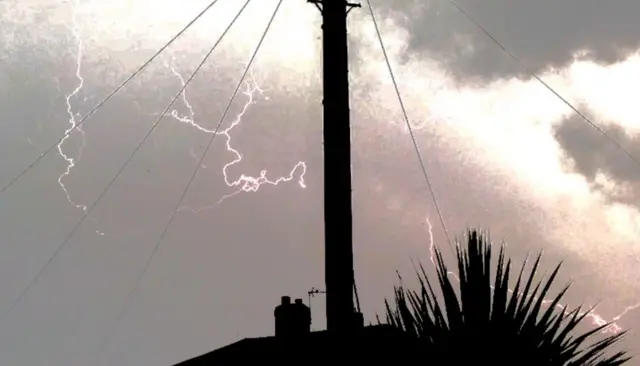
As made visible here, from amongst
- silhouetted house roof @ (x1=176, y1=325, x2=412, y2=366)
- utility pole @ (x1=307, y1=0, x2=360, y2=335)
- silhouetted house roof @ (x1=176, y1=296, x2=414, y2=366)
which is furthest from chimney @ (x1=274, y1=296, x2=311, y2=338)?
utility pole @ (x1=307, y1=0, x2=360, y2=335)

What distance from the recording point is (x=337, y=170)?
8.99 metres

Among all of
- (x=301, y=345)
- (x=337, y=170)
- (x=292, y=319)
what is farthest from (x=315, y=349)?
(x=337, y=170)

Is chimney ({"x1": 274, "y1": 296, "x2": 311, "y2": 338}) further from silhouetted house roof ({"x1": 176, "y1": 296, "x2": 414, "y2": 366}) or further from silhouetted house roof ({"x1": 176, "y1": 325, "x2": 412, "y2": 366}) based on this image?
silhouetted house roof ({"x1": 176, "y1": 325, "x2": 412, "y2": 366})

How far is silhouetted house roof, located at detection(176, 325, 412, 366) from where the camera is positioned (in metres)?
8.40

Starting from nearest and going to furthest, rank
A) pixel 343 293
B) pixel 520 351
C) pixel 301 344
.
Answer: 1. pixel 520 351
2. pixel 343 293
3. pixel 301 344

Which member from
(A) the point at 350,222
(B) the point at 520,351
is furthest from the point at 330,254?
(B) the point at 520,351

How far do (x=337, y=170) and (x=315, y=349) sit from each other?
10.7ft

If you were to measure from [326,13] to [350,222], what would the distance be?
269 centimetres

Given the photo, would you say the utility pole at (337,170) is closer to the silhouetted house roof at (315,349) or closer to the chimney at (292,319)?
the silhouetted house roof at (315,349)

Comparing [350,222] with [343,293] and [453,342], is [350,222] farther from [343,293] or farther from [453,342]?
[453,342]

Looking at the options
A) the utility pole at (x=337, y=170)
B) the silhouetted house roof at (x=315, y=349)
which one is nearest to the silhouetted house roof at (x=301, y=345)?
the silhouetted house roof at (x=315, y=349)

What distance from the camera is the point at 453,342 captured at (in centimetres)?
806

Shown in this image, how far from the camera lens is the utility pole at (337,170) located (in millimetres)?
8641

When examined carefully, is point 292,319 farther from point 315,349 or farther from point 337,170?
point 337,170
